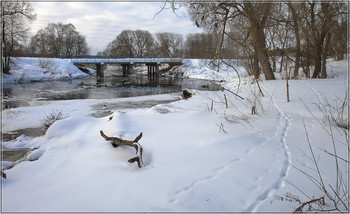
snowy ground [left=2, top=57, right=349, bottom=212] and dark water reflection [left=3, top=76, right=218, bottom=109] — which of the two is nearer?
snowy ground [left=2, top=57, right=349, bottom=212]

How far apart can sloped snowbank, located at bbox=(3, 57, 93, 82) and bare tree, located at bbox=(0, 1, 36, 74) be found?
1.60 metres

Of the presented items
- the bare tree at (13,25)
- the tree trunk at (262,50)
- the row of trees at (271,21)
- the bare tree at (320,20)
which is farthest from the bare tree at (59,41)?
the bare tree at (320,20)

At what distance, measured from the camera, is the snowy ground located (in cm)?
246

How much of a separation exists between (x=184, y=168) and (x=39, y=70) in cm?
3577

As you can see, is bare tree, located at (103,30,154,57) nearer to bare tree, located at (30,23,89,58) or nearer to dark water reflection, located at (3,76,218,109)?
bare tree, located at (30,23,89,58)

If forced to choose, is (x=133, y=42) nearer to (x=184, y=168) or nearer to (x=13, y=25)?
(x=13, y=25)

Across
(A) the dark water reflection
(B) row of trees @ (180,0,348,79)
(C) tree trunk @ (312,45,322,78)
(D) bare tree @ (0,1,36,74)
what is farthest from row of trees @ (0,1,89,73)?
(C) tree trunk @ (312,45,322,78)

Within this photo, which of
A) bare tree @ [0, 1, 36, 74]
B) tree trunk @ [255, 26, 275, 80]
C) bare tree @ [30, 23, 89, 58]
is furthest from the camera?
bare tree @ [30, 23, 89, 58]

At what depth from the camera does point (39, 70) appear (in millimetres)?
32156

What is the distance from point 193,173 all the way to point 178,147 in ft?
3.21

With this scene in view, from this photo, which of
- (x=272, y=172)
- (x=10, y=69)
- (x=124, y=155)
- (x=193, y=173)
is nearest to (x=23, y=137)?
(x=124, y=155)

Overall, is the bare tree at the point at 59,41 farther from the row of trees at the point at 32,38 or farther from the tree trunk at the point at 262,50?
the tree trunk at the point at 262,50

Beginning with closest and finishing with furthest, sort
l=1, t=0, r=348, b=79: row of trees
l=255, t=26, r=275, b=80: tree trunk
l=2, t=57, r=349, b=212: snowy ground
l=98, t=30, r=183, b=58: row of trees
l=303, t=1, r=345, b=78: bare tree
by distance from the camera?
l=2, t=57, r=349, b=212: snowy ground
l=1, t=0, r=348, b=79: row of trees
l=255, t=26, r=275, b=80: tree trunk
l=303, t=1, r=345, b=78: bare tree
l=98, t=30, r=183, b=58: row of trees

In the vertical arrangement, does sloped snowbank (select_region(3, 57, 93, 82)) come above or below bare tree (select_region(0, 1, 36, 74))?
below
